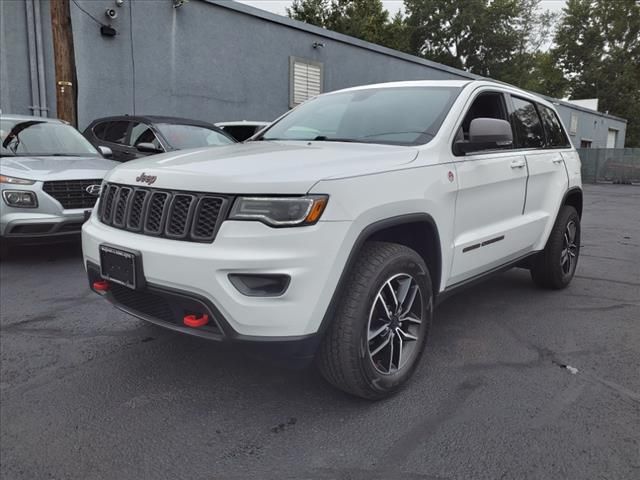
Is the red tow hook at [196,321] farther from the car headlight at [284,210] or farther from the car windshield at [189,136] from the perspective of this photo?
the car windshield at [189,136]

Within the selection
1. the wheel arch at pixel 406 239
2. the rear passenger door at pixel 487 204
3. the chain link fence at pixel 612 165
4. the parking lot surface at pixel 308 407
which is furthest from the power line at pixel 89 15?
the chain link fence at pixel 612 165

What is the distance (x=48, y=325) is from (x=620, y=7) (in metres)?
55.0

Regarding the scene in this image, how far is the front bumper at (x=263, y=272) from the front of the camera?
2195 millimetres

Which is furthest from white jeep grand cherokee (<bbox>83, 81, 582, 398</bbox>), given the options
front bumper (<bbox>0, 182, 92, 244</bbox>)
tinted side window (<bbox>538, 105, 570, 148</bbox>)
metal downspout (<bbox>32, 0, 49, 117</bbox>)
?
metal downspout (<bbox>32, 0, 49, 117</bbox>)

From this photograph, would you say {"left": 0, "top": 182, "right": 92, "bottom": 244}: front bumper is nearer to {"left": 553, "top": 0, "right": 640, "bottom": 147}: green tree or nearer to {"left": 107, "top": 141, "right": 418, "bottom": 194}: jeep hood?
{"left": 107, "top": 141, "right": 418, "bottom": 194}: jeep hood

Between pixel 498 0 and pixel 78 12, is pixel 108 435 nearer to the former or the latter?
pixel 78 12

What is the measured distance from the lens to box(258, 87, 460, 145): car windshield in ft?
10.5

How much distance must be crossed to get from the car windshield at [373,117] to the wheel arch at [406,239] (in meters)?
0.51

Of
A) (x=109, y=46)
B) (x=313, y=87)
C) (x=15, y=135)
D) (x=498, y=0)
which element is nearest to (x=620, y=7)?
(x=498, y=0)

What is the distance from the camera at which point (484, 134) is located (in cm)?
307

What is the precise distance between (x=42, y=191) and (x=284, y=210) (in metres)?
4.09

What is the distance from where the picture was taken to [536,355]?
3.38 meters

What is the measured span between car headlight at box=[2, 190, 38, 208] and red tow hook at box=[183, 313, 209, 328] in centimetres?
377

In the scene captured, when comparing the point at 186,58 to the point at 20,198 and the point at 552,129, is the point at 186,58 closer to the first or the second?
the point at 20,198
